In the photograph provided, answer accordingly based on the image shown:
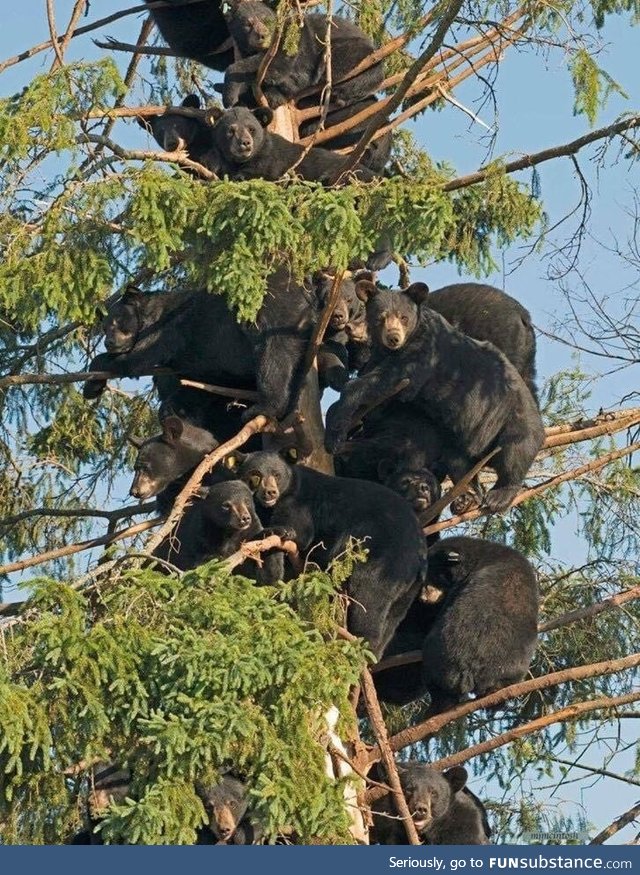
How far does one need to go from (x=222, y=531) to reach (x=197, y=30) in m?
5.42

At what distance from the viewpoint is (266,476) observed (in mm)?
10648

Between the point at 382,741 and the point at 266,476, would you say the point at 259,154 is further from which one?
the point at 382,741

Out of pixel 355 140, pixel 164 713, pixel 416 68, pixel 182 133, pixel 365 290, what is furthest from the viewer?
pixel 355 140

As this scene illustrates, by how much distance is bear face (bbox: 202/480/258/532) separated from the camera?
1026 centimetres

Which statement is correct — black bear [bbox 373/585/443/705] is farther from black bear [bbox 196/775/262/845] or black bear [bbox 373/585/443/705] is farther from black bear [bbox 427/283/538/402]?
black bear [bbox 196/775/262/845]

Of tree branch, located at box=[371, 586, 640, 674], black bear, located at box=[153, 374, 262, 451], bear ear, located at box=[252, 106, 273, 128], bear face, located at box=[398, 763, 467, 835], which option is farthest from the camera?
bear ear, located at box=[252, 106, 273, 128]

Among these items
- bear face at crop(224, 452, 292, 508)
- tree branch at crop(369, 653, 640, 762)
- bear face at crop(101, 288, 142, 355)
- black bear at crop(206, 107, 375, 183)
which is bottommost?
tree branch at crop(369, 653, 640, 762)

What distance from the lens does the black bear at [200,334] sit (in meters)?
11.2

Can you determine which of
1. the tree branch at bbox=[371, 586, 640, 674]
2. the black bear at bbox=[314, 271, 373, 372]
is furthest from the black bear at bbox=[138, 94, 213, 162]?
the tree branch at bbox=[371, 586, 640, 674]

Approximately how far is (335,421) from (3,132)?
302 centimetres

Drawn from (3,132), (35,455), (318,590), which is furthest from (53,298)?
(35,455)

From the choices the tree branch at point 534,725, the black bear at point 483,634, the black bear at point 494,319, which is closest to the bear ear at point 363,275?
the black bear at point 494,319

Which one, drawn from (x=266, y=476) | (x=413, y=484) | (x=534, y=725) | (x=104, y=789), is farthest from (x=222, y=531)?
(x=534, y=725)

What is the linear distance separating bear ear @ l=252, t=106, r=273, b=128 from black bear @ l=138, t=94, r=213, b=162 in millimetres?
372
